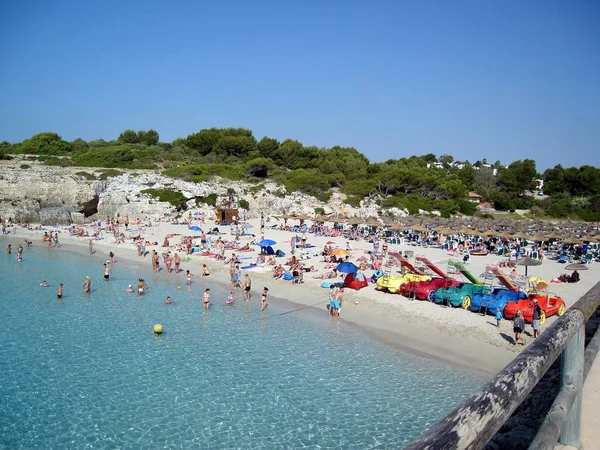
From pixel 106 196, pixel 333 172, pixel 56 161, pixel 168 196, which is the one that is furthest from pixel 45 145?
pixel 333 172

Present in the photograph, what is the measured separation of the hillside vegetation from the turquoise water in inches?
1436

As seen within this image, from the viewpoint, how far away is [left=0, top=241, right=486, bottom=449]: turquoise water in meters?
8.88

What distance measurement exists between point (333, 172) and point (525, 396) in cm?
5983

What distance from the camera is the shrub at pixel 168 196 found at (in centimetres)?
4569

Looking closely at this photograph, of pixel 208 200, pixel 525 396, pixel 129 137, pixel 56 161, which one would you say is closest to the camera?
pixel 525 396

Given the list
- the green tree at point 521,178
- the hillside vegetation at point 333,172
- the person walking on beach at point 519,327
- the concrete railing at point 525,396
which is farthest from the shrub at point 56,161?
the green tree at point 521,178

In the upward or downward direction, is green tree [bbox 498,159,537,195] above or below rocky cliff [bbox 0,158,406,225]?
above

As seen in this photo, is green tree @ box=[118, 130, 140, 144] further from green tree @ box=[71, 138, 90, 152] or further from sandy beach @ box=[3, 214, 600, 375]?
sandy beach @ box=[3, 214, 600, 375]

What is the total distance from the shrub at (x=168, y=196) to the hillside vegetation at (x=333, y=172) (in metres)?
4.00

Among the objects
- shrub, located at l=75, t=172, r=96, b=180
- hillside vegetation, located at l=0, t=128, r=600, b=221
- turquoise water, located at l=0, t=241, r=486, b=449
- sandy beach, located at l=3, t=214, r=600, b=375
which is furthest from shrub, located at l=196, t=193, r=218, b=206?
turquoise water, located at l=0, t=241, r=486, b=449

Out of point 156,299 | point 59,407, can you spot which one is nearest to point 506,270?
point 156,299

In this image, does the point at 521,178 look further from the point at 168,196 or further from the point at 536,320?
the point at 536,320

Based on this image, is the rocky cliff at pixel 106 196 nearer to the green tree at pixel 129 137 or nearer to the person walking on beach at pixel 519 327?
the green tree at pixel 129 137

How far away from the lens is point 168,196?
46.0 metres
